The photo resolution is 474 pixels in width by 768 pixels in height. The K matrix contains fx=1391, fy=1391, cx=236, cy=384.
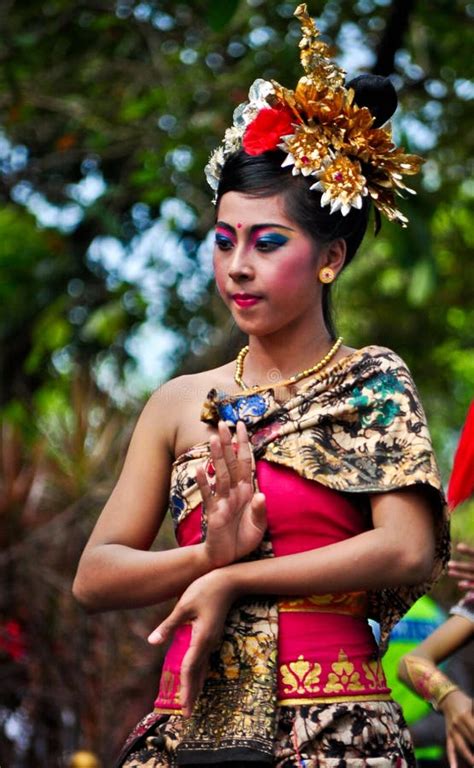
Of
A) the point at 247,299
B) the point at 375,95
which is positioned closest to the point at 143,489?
the point at 247,299

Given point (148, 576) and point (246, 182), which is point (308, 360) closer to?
point (246, 182)

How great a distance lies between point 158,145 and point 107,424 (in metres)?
1.67

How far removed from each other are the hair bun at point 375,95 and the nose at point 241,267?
0.44 metres

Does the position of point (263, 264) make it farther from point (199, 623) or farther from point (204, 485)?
point (199, 623)

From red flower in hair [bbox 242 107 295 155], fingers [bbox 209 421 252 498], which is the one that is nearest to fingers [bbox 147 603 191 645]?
fingers [bbox 209 421 252 498]

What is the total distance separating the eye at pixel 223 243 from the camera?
2804mm

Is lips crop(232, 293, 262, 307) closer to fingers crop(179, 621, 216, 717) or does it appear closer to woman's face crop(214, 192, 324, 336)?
woman's face crop(214, 192, 324, 336)

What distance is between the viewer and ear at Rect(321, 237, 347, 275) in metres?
2.87

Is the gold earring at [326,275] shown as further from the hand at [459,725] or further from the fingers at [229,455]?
the hand at [459,725]

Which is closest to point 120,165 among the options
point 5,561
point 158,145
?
point 158,145

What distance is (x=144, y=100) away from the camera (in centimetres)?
786

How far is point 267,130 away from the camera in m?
2.85

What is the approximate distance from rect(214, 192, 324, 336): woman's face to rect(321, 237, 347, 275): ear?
1.5 inches

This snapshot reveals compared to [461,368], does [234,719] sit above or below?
below
